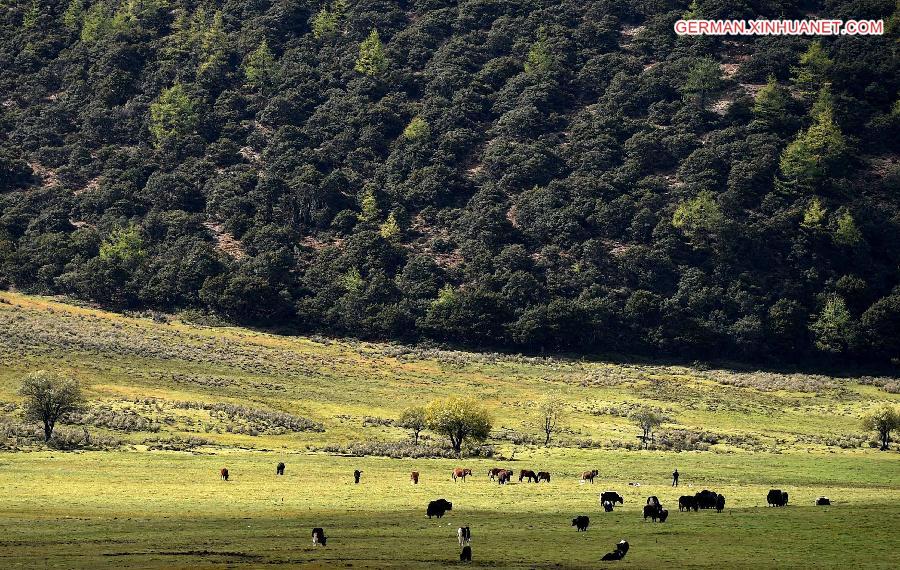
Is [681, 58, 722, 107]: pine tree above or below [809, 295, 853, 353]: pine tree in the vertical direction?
above

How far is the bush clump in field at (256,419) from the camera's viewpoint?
97.8 m

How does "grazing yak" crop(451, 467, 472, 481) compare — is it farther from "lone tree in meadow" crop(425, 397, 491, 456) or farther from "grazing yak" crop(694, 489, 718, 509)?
"grazing yak" crop(694, 489, 718, 509)

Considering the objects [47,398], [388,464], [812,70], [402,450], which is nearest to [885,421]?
[402,450]

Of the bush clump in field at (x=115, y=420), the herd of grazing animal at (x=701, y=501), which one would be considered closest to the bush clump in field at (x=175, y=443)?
the bush clump in field at (x=115, y=420)

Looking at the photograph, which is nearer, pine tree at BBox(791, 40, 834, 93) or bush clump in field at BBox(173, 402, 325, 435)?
bush clump in field at BBox(173, 402, 325, 435)

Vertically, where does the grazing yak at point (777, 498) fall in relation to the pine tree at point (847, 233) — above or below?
below

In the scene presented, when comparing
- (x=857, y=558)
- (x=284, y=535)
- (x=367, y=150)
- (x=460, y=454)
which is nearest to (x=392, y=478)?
(x=460, y=454)

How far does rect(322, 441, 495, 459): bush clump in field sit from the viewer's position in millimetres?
86344

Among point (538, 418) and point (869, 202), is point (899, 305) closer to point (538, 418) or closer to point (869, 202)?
point (869, 202)

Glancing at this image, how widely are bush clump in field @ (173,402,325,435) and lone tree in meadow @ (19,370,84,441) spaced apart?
14.3 meters

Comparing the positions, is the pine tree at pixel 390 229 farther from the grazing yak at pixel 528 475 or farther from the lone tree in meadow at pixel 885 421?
the grazing yak at pixel 528 475

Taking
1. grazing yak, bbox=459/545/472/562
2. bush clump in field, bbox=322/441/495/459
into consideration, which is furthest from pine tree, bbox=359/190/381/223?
grazing yak, bbox=459/545/472/562

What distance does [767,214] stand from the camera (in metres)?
172

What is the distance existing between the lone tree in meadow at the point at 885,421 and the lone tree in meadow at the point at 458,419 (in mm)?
30575
